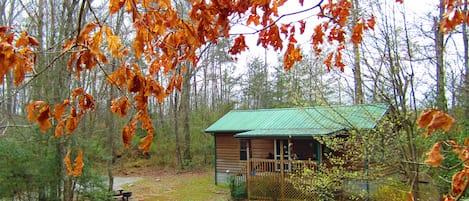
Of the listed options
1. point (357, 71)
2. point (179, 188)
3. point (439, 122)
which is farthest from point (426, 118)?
point (179, 188)

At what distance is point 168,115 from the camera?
88.8 feet

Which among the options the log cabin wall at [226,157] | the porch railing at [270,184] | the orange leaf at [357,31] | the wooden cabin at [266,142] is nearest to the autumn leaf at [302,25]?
the orange leaf at [357,31]

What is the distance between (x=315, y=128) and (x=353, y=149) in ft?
20.6

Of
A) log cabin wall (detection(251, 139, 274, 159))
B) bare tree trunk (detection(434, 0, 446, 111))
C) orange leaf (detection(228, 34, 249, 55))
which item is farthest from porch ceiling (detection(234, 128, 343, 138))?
orange leaf (detection(228, 34, 249, 55))

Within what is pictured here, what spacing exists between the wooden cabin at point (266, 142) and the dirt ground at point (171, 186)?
113cm

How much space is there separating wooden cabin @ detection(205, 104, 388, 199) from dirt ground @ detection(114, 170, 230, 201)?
1.13 m

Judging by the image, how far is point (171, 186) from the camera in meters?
17.8

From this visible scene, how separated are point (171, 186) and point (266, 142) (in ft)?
16.8

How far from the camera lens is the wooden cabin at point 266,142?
1362 centimetres

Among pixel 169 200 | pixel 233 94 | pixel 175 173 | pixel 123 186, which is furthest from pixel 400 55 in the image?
pixel 233 94

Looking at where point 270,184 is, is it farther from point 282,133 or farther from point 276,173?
point 282,133

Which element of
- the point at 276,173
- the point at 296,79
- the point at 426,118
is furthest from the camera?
the point at 276,173

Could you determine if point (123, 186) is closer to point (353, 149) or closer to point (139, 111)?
point (353, 149)

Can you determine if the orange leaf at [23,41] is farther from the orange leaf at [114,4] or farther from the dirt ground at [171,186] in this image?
the dirt ground at [171,186]
